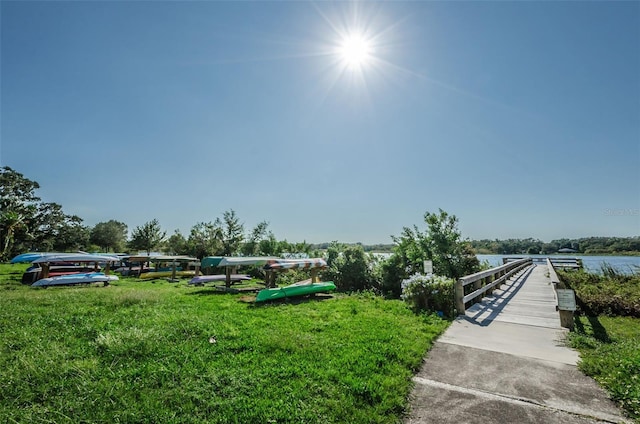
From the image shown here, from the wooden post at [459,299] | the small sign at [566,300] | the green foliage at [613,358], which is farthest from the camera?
the wooden post at [459,299]

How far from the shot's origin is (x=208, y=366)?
449 cm

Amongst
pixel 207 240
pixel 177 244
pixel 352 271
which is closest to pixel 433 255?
pixel 352 271

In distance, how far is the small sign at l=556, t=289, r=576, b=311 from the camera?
6.64m

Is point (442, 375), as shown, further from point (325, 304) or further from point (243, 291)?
point (243, 291)

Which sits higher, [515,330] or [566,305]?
[566,305]

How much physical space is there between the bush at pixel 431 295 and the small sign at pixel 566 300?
2.48 m

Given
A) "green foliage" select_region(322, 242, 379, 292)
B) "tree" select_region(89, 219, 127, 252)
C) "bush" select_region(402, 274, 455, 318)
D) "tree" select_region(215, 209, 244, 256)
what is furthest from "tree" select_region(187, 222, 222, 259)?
"tree" select_region(89, 219, 127, 252)

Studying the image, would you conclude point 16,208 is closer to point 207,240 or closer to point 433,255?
point 207,240

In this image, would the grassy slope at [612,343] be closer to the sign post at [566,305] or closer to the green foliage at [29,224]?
the sign post at [566,305]

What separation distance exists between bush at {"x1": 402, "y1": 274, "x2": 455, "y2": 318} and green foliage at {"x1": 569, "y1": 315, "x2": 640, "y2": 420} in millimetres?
2820

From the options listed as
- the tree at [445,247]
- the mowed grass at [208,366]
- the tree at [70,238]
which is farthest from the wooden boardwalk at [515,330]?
the tree at [70,238]

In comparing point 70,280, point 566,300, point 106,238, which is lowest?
point 70,280

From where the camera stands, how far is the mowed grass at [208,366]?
337 cm

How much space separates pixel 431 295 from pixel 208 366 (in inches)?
260
